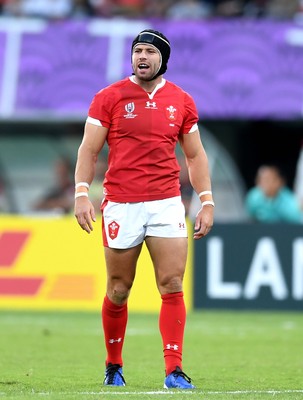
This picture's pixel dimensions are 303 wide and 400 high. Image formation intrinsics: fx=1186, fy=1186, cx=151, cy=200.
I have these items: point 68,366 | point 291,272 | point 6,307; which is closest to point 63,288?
point 6,307

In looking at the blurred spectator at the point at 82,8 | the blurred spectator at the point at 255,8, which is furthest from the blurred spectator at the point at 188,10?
the blurred spectator at the point at 82,8

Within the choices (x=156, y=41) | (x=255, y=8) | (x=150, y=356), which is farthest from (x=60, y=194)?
(x=156, y=41)

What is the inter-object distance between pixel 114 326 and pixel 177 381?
679 millimetres

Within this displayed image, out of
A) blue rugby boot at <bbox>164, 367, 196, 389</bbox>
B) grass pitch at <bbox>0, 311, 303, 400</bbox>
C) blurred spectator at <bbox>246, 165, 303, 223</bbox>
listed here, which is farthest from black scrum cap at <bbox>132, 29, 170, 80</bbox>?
blurred spectator at <bbox>246, 165, 303, 223</bbox>

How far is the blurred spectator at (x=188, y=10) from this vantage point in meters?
19.2

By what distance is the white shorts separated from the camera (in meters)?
7.78

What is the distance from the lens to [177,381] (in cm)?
762

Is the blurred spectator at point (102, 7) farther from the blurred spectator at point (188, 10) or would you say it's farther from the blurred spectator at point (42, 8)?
the blurred spectator at point (188, 10)

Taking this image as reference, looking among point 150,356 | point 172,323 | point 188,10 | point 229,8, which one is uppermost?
point 229,8

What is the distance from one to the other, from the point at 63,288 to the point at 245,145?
723 cm

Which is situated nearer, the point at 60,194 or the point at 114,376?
the point at 114,376

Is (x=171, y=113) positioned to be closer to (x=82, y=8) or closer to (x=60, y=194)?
(x=60, y=194)

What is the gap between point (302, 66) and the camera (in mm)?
18688

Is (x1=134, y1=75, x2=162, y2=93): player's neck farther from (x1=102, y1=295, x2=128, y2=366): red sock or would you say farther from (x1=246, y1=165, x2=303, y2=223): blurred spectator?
(x1=246, y1=165, x2=303, y2=223): blurred spectator
